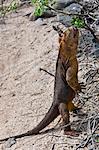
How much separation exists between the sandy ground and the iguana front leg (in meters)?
0.55

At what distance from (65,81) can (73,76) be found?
0.61 feet

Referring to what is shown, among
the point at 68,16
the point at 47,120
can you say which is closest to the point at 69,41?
the point at 47,120

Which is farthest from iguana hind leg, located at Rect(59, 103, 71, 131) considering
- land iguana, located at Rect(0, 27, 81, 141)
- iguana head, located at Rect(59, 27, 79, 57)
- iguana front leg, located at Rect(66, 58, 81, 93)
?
iguana head, located at Rect(59, 27, 79, 57)

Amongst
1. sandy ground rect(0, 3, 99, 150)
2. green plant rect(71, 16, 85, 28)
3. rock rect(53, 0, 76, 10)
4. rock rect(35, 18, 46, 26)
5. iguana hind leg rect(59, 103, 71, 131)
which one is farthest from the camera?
rock rect(35, 18, 46, 26)

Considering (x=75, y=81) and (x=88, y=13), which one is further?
(x=88, y=13)

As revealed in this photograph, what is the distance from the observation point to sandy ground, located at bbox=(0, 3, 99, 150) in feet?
17.9

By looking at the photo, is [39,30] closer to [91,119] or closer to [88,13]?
[88,13]

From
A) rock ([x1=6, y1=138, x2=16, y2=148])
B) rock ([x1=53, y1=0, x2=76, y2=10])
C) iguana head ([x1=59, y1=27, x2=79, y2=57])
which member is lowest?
rock ([x1=6, y1=138, x2=16, y2=148])

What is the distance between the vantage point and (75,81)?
532 cm

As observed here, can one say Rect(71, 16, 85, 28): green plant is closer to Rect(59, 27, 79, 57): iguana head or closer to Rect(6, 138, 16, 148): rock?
Rect(59, 27, 79, 57): iguana head

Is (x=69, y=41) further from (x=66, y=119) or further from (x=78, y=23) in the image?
(x=66, y=119)

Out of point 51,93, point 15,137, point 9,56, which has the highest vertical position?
point 9,56

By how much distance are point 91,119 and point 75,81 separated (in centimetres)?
49

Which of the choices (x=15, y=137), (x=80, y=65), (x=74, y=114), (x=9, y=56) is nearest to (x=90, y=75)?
(x=80, y=65)
